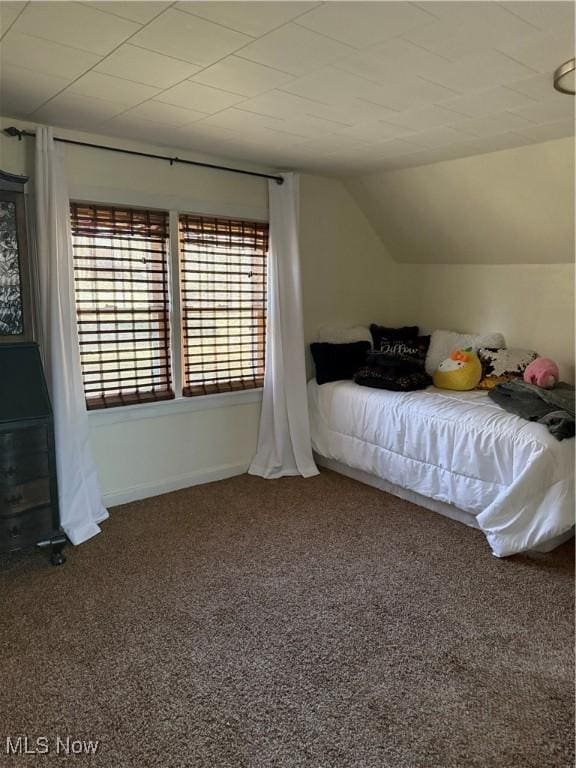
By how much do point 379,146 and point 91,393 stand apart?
2279 mm

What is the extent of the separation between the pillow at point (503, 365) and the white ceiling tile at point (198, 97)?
8.11ft

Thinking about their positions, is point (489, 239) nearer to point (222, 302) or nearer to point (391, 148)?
point (391, 148)

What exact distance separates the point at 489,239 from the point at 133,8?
2.98 meters

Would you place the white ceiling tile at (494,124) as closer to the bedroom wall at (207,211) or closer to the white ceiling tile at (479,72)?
the white ceiling tile at (479,72)

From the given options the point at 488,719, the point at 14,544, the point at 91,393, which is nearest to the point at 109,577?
the point at 14,544

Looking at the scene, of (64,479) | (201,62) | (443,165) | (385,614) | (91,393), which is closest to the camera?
(201,62)

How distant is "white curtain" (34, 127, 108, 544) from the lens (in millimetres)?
2832

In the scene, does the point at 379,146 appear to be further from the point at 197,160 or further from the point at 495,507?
the point at 495,507

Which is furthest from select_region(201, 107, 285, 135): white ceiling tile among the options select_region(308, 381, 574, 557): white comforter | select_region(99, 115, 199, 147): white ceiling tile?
select_region(308, 381, 574, 557): white comforter

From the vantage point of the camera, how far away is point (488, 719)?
1787 mm

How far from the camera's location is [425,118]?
8.58 ft

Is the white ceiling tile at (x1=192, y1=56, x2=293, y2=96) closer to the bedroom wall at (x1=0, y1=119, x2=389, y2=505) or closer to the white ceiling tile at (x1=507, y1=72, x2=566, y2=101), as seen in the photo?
the white ceiling tile at (x1=507, y1=72, x2=566, y2=101)

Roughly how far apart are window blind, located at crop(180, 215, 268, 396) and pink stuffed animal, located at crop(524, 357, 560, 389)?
73.1 inches

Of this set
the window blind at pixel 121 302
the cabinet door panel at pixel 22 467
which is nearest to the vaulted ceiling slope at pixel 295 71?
the window blind at pixel 121 302
